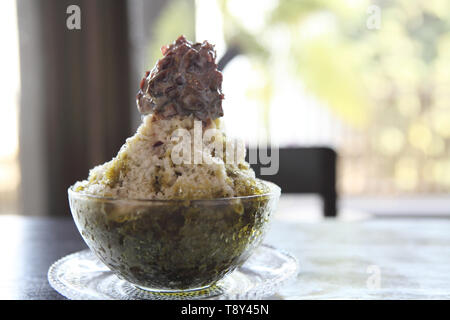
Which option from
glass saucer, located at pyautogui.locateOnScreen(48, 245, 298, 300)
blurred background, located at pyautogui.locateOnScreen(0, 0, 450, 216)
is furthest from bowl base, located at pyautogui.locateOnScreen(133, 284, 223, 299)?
blurred background, located at pyautogui.locateOnScreen(0, 0, 450, 216)

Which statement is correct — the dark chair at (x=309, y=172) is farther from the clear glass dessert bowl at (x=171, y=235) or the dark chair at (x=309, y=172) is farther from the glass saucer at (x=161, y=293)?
the clear glass dessert bowl at (x=171, y=235)

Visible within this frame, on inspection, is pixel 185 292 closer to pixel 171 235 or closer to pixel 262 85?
pixel 171 235

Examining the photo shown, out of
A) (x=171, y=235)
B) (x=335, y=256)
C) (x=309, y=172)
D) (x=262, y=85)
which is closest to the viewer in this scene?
(x=171, y=235)

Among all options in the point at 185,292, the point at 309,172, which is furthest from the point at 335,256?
the point at 309,172

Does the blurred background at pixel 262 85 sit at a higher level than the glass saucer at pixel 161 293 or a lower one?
higher

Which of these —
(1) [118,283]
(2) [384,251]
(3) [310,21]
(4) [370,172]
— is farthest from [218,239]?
(4) [370,172]

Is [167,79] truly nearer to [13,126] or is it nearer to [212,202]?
[212,202]

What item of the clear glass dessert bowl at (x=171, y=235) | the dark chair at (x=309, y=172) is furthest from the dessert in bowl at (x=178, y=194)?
the dark chair at (x=309, y=172)
